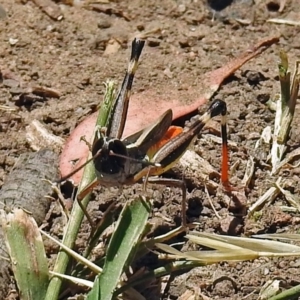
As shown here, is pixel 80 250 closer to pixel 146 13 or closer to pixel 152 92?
pixel 152 92

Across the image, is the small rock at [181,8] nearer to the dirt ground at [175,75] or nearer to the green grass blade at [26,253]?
the dirt ground at [175,75]

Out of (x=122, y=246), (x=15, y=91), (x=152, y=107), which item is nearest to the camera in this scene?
(x=122, y=246)

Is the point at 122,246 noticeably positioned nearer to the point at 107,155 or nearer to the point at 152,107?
the point at 107,155

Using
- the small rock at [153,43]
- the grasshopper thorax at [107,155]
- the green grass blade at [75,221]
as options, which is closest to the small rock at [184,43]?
the small rock at [153,43]

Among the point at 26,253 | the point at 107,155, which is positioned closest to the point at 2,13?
the point at 107,155

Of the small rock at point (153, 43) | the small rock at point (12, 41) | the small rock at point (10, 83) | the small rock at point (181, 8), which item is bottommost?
the small rock at point (10, 83)

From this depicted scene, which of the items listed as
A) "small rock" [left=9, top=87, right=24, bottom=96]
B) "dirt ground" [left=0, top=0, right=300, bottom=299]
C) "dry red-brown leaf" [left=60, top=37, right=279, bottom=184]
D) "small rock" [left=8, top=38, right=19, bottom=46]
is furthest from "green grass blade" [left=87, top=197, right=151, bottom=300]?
"small rock" [left=8, top=38, right=19, bottom=46]
